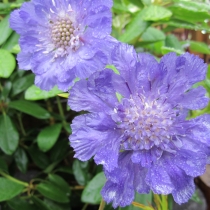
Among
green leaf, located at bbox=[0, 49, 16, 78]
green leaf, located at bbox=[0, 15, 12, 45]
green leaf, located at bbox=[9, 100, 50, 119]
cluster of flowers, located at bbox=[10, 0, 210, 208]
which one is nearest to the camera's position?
cluster of flowers, located at bbox=[10, 0, 210, 208]

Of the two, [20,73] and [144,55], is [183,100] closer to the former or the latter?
[144,55]

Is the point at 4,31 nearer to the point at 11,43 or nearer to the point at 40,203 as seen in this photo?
the point at 11,43

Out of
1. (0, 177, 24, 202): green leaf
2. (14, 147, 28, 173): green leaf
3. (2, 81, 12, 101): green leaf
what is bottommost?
(14, 147, 28, 173): green leaf

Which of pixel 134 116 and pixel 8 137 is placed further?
pixel 8 137

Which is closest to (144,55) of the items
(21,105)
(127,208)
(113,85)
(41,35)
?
(113,85)

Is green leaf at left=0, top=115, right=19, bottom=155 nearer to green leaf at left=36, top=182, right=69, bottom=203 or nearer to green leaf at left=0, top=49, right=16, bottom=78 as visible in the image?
green leaf at left=36, top=182, right=69, bottom=203

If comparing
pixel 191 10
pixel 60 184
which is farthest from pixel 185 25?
pixel 60 184

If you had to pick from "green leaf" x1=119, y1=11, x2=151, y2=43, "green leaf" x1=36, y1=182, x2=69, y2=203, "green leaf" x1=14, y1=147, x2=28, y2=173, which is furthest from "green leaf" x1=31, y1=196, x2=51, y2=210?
"green leaf" x1=119, y1=11, x2=151, y2=43
